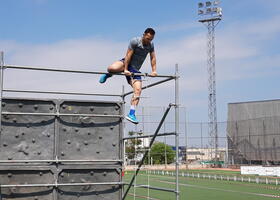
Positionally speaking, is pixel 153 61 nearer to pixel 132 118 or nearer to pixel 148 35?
pixel 148 35

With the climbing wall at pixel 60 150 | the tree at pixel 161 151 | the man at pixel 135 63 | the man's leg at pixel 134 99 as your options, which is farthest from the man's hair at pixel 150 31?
the tree at pixel 161 151

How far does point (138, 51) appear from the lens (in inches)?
300

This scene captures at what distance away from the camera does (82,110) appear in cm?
743

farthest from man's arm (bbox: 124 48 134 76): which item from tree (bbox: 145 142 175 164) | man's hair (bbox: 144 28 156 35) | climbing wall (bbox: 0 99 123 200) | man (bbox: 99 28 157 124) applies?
tree (bbox: 145 142 175 164)

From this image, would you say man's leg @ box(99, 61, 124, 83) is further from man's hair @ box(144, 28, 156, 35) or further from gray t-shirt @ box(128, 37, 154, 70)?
man's hair @ box(144, 28, 156, 35)

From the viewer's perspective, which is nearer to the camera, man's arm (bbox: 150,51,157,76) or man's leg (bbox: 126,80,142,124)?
man's leg (bbox: 126,80,142,124)

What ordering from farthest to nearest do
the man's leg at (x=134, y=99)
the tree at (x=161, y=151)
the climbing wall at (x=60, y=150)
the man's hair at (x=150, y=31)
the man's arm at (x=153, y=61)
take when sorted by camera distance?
the tree at (x=161, y=151) < the man's arm at (x=153, y=61) < the man's leg at (x=134, y=99) < the man's hair at (x=150, y=31) < the climbing wall at (x=60, y=150)

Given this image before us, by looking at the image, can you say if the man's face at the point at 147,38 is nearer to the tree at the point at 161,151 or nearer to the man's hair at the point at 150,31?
the man's hair at the point at 150,31

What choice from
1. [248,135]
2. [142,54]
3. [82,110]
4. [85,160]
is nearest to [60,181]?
[85,160]

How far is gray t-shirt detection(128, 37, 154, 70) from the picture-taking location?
24.5ft

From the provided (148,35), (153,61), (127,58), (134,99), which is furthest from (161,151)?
(148,35)

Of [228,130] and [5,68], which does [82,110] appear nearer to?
[5,68]

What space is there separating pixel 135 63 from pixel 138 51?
0.21 m

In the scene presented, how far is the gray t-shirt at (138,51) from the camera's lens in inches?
295
